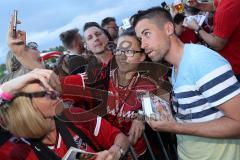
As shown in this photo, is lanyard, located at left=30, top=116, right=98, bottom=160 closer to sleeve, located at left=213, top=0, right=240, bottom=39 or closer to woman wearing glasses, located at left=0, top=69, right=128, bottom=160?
woman wearing glasses, located at left=0, top=69, right=128, bottom=160

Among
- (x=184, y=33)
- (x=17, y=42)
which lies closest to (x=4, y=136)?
(x=17, y=42)

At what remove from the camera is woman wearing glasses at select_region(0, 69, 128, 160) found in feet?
6.66

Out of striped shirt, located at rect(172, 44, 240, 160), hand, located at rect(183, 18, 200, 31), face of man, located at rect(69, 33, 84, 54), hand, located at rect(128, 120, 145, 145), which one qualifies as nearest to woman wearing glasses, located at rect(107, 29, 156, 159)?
hand, located at rect(128, 120, 145, 145)

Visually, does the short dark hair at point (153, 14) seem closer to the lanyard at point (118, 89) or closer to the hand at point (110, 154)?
the lanyard at point (118, 89)

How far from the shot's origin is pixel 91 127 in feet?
7.91

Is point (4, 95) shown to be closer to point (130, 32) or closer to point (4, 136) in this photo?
point (4, 136)

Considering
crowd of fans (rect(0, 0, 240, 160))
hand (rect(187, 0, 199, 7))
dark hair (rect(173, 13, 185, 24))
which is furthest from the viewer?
dark hair (rect(173, 13, 185, 24))

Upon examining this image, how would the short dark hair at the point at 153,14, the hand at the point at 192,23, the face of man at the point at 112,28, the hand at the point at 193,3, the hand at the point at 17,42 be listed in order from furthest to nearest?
the face of man at the point at 112,28 < the hand at the point at 193,3 < the hand at the point at 192,23 < the hand at the point at 17,42 < the short dark hair at the point at 153,14

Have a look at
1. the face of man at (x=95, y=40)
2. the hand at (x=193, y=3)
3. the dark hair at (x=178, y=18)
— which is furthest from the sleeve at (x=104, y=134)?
the dark hair at (x=178, y=18)

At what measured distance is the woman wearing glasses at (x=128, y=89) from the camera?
3018 mm

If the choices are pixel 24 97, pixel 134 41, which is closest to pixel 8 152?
pixel 24 97

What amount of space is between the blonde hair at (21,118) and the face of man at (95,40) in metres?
2.28

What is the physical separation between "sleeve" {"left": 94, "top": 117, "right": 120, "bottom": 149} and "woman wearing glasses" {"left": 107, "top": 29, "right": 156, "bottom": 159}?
0.35 metres

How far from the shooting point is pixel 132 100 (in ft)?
10.1
